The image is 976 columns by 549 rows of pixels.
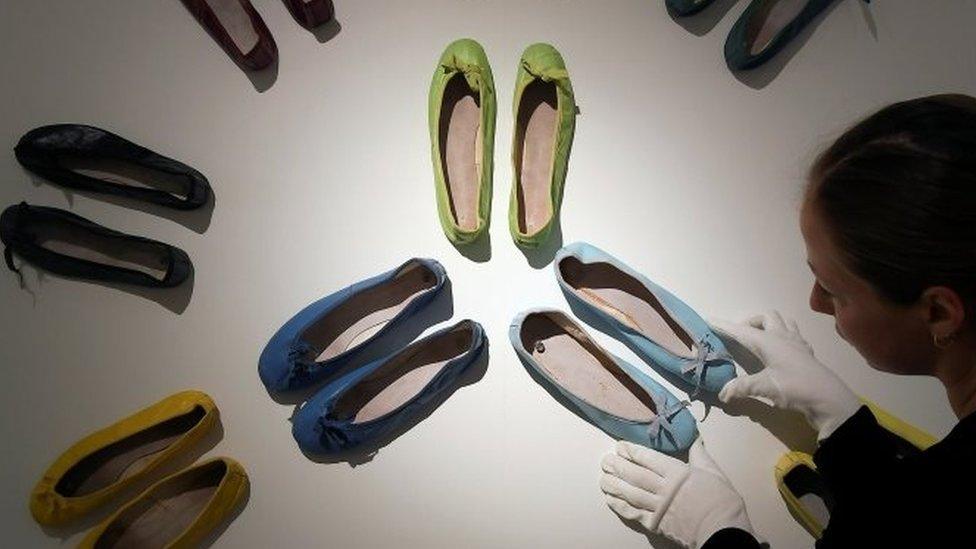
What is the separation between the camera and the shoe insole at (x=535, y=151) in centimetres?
167

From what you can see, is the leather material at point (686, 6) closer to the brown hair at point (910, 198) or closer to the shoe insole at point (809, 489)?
the brown hair at point (910, 198)

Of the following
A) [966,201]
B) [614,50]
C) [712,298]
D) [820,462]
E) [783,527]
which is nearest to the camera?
[966,201]

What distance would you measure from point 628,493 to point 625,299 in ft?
1.50

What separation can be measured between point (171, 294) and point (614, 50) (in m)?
1.30

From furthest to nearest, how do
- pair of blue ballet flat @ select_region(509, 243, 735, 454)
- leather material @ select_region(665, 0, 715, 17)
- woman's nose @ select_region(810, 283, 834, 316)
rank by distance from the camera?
leather material @ select_region(665, 0, 715, 17) → pair of blue ballet flat @ select_region(509, 243, 735, 454) → woman's nose @ select_region(810, 283, 834, 316)

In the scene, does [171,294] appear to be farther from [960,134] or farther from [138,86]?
[960,134]

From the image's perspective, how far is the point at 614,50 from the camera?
1.76 m

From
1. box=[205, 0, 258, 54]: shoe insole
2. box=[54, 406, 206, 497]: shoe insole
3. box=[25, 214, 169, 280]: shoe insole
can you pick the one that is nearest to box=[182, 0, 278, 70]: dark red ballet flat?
box=[205, 0, 258, 54]: shoe insole

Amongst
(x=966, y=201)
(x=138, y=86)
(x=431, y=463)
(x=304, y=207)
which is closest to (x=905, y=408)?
(x=966, y=201)

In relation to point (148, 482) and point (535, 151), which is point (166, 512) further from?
point (535, 151)

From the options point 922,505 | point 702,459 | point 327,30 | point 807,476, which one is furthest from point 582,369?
point 327,30

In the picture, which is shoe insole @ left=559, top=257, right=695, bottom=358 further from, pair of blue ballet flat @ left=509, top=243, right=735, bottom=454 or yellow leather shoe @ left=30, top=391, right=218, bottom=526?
yellow leather shoe @ left=30, top=391, right=218, bottom=526

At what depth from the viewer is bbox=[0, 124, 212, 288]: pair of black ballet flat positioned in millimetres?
1651

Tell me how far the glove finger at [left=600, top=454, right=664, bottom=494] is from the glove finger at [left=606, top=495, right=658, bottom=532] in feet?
0.16
